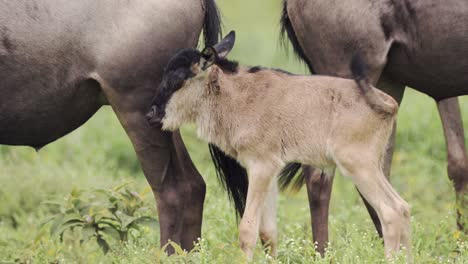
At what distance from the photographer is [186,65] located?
5.97 meters

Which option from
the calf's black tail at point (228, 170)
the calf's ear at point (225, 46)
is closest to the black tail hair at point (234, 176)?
the calf's black tail at point (228, 170)

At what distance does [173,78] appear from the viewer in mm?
5988

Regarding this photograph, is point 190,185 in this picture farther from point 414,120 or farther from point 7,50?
point 414,120

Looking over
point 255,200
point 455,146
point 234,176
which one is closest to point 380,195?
point 255,200

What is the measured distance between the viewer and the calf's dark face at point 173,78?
5.93m

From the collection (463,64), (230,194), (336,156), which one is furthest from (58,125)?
(463,64)

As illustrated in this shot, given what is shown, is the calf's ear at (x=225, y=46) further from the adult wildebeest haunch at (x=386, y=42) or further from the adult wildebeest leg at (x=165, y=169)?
the adult wildebeest haunch at (x=386, y=42)

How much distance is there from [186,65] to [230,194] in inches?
45.2

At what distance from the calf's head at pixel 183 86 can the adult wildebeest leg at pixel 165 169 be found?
0.15 m

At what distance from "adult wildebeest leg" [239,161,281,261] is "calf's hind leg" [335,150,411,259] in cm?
38

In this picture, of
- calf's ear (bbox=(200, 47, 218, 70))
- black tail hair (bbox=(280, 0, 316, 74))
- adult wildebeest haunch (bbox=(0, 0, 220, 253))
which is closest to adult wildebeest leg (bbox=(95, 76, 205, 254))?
adult wildebeest haunch (bbox=(0, 0, 220, 253))

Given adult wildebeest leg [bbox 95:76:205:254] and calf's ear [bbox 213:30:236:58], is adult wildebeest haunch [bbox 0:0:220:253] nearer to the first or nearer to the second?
adult wildebeest leg [bbox 95:76:205:254]

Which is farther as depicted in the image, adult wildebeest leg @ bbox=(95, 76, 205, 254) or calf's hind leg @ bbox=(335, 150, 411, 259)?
adult wildebeest leg @ bbox=(95, 76, 205, 254)

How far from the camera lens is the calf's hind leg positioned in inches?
232
